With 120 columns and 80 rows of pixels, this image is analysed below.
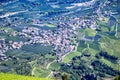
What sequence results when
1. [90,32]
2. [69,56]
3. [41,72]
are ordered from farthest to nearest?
[90,32] → [69,56] → [41,72]

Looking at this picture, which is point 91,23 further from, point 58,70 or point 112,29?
point 58,70

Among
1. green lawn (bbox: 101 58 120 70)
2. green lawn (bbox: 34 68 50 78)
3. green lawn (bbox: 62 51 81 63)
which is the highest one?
green lawn (bbox: 34 68 50 78)

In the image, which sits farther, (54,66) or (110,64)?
(110,64)

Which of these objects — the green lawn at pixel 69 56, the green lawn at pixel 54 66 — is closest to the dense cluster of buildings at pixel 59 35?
the green lawn at pixel 69 56

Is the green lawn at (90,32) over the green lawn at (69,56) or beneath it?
over

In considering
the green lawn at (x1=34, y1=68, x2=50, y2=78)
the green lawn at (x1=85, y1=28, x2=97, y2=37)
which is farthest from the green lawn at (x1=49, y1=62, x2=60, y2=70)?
the green lawn at (x1=85, y1=28, x2=97, y2=37)

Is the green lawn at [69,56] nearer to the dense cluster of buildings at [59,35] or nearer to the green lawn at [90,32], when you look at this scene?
the dense cluster of buildings at [59,35]

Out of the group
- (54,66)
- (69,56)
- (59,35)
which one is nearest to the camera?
(54,66)

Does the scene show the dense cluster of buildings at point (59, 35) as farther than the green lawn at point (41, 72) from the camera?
Yes

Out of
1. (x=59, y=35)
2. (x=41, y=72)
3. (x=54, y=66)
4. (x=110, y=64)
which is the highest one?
(x=41, y=72)

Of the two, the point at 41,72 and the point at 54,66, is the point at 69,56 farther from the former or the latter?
the point at 41,72

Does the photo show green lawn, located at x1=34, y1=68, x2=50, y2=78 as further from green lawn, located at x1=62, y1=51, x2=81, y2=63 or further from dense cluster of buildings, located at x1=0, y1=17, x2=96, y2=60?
dense cluster of buildings, located at x1=0, y1=17, x2=96, y2=60

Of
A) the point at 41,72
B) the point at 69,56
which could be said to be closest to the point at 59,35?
the point at 69,56
